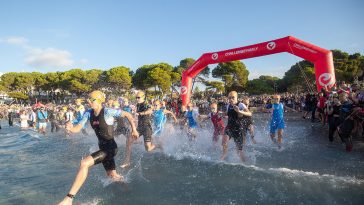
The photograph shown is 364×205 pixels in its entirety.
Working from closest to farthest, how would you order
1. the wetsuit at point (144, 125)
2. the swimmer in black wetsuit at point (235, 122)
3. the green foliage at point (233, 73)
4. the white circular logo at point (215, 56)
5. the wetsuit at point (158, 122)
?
the swimmer in black wetsuit at point (235, 122)
the wetsuit at point (144, 125)
the wetsuit at point (158, 122)
the white circular logo at point (215, 56)
the green foliage at point (233, 73)

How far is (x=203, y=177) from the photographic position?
5855mm

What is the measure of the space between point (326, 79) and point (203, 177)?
29.8ft

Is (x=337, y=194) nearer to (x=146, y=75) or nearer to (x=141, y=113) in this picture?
Answer: (x=141, y=113)

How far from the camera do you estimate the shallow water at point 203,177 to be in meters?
4.75

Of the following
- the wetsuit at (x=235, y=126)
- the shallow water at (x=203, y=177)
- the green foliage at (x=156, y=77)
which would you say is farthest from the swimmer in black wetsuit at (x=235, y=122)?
the green foliage at (x=156, y=77)

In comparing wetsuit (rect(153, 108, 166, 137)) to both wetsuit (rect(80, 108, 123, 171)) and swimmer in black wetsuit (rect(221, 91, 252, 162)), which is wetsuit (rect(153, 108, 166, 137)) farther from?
wetsuit (rect(80, 108, 123, 171))

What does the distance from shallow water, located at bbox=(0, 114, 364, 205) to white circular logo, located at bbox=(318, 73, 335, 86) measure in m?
3.95

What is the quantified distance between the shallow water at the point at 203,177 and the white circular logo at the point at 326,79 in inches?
156

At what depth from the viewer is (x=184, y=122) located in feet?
37.3

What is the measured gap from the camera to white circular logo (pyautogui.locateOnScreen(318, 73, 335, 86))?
12.3 m

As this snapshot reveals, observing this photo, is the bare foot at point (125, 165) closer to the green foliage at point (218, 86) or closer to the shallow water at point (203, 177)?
the shallow water at point (203, 177)

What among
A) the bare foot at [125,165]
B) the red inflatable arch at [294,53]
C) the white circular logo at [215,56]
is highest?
the white circular logo at [215,56]

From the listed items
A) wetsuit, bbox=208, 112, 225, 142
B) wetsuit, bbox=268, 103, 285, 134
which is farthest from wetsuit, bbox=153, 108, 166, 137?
wetsuit, bbox=268, 103, 285, 134

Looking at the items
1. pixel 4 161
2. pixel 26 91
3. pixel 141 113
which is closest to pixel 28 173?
pixel 4 161
